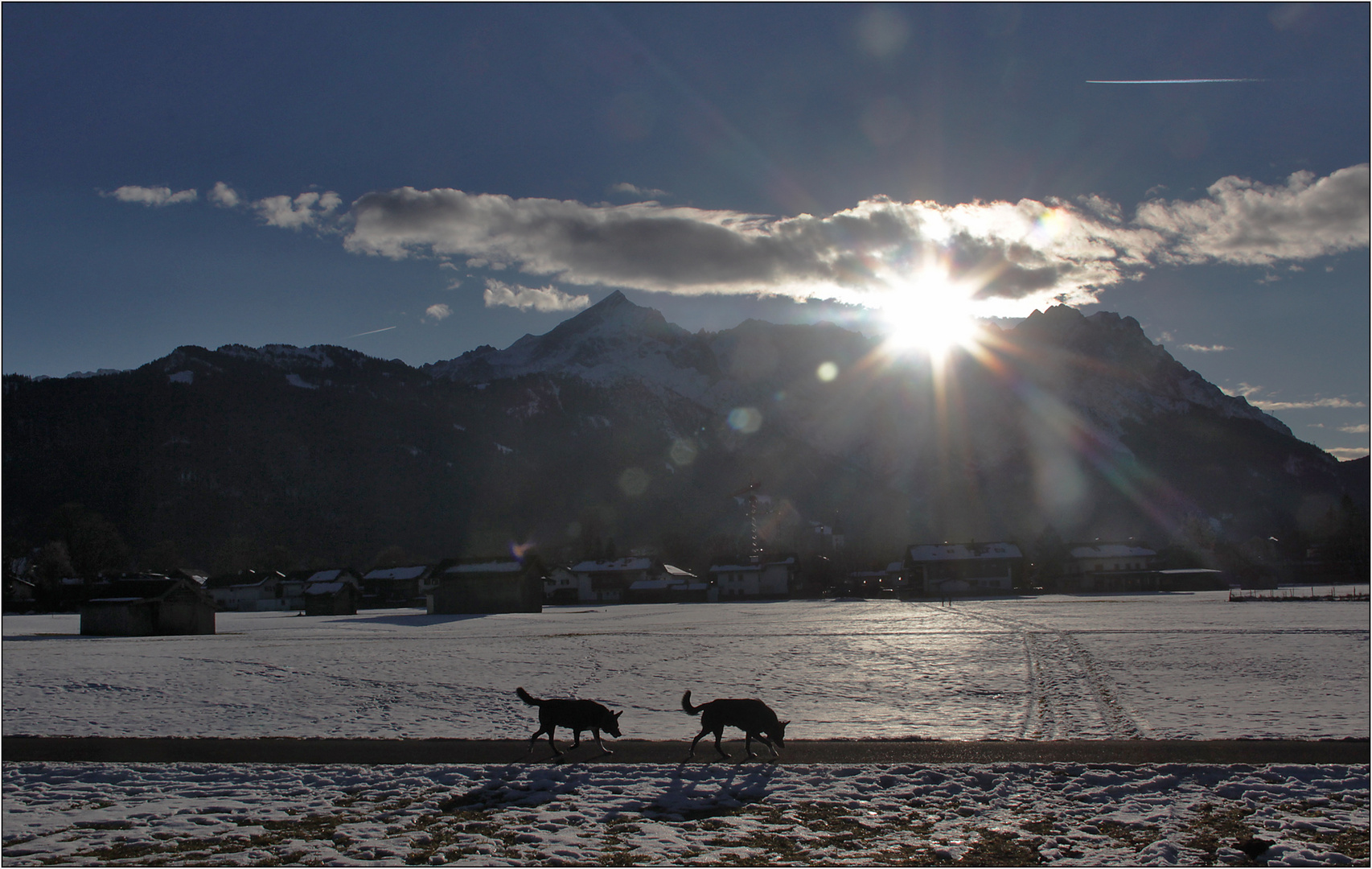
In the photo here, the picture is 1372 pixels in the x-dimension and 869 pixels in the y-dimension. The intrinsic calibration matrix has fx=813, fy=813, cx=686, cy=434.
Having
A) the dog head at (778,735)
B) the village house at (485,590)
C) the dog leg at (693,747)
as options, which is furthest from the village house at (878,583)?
the dog head at (778,735)

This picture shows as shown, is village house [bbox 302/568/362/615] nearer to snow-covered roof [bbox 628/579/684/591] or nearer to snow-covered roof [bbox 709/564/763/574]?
snow-covered roof [bbox 628/579/684/591]

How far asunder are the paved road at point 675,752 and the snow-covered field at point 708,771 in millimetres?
513

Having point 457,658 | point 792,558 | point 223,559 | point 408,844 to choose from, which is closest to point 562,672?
point 457,658

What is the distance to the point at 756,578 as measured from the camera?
434ft

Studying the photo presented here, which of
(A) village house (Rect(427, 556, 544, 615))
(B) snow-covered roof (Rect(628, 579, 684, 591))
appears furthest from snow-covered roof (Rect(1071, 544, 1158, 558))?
(A) village house (Rect(427, 556, 544, 615))

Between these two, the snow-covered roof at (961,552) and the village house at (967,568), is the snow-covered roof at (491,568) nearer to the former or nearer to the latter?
the village house at (967,568)

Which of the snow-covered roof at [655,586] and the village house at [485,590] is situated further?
the snow-covered roof at [655,586]

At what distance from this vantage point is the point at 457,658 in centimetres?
3094

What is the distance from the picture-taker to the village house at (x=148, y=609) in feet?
173

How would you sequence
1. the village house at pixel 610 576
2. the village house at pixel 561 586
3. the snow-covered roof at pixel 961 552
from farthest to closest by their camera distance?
the snow-covered roof at pixel 961 552 → the village house at pixel 610 576 → the village house at pixel 561 586

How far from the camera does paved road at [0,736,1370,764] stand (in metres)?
13.8

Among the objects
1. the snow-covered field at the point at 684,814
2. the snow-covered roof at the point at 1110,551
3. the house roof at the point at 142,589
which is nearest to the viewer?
the snow-covered field at the point at 684,814

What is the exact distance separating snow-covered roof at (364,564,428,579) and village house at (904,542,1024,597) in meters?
71.8

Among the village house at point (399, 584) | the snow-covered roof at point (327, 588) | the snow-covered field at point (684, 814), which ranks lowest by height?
the village house at point (399, 584)
